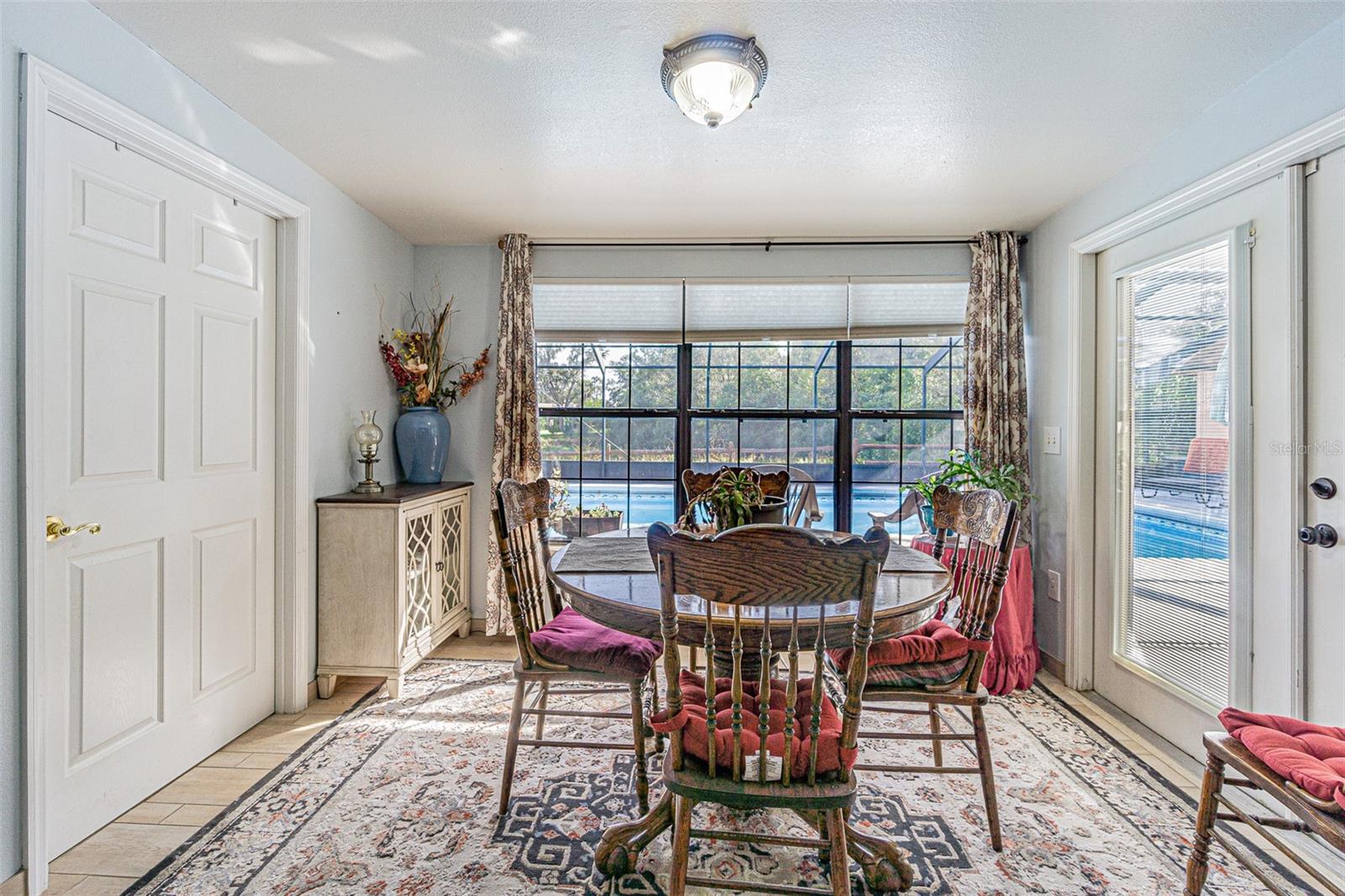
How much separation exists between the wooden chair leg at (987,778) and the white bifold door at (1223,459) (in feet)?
3.37

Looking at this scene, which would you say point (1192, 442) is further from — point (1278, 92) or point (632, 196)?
point (632, 196)

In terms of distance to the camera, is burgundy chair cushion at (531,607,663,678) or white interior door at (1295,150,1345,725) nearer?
white interior door at (1295,150,1345,725)

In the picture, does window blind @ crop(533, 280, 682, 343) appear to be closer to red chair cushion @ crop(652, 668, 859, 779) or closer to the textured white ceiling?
the textured white ceiling

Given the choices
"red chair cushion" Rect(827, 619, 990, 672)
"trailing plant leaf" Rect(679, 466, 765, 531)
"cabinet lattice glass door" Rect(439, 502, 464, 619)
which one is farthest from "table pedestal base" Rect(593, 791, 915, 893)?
"cabinet lattice glass door" Rect(439, 502, 464, 619)

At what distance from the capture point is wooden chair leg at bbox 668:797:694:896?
138 centimetres

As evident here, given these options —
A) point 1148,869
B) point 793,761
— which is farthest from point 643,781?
point 1148,869

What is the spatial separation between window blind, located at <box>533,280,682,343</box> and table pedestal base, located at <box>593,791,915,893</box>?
268 cm

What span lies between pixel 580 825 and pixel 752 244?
3083 millimetres

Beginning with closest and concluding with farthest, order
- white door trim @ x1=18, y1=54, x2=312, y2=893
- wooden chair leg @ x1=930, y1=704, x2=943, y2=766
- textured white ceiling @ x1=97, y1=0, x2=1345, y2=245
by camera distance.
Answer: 1. white door trim @ x1=18, y1=54, x2=312, y2=893
2. textured white ceiling @ x1=97, y1=0, x2=1345, y2=245
3. wooden chair leg @ x1=930, y1=704, x2=943, y2=766

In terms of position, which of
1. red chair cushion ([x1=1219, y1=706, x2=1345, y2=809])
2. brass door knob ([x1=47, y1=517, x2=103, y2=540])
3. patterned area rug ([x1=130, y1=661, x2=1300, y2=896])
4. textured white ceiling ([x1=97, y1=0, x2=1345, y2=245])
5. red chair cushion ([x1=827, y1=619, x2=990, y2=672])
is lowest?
patterned area rug ([x1=130, y1=661, x2=1300, y2=896])

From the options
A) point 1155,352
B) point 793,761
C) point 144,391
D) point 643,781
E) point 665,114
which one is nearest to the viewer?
point 793,761

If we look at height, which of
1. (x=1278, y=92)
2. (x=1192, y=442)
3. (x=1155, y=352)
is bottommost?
(x=1192, y=442)

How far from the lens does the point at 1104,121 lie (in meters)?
2.29

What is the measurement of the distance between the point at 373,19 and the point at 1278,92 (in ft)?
9.10
